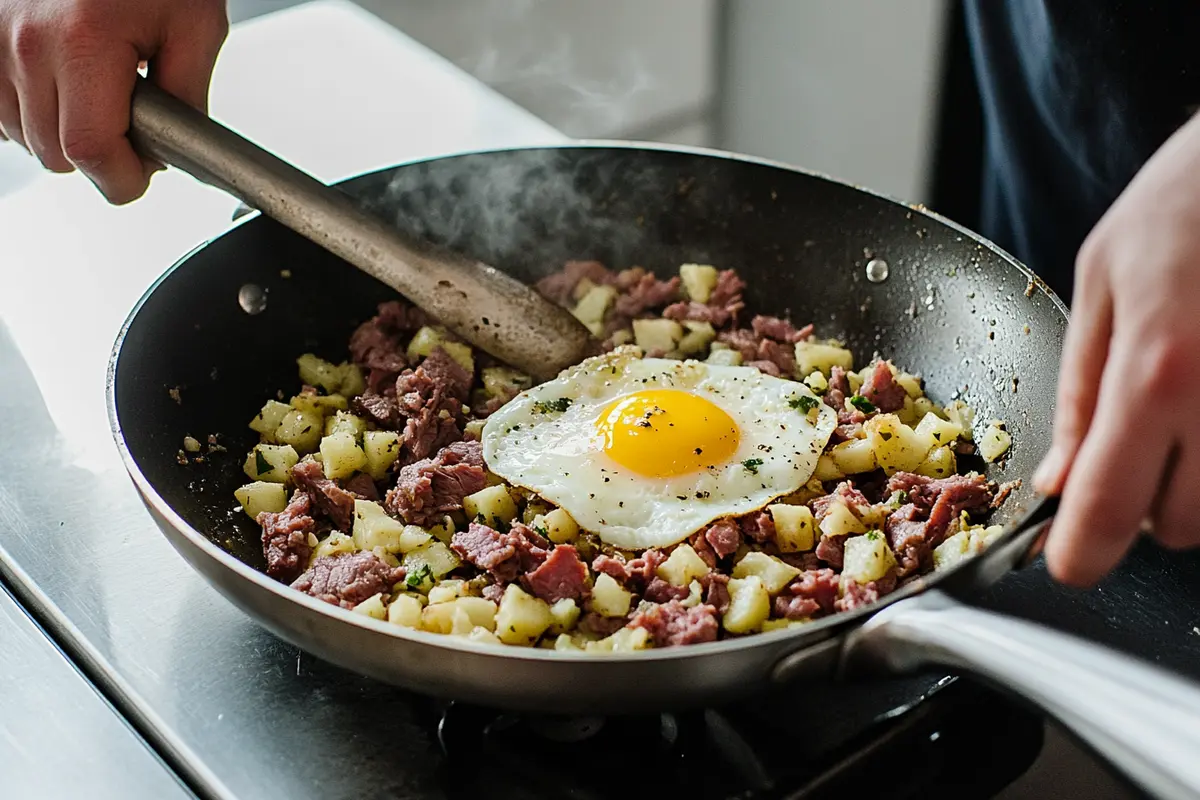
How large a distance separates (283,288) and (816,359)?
0.78m

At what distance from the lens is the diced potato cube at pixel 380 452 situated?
5.42 ft

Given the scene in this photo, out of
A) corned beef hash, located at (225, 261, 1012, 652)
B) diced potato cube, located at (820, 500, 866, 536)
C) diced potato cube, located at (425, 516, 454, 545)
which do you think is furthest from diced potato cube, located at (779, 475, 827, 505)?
diced potato cube, located at (425, 516, 454, 545)

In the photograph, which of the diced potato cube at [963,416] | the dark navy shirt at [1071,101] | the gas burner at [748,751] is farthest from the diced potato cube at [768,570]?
the dark navy shirt at [1071,101]

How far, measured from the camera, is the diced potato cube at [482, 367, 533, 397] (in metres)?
1.81

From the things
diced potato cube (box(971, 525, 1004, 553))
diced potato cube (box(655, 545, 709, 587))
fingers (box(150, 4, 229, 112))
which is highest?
fingers (box(150, 4, 229, 112))

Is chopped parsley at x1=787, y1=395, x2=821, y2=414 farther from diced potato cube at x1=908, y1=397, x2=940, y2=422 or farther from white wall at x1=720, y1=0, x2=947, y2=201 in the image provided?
white wall at x1=720, y1=0, x2=947, y2=201

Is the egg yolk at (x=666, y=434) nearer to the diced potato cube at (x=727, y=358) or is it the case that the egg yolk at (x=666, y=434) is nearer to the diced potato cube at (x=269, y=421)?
the diced potato cube at (x=727, y=358)

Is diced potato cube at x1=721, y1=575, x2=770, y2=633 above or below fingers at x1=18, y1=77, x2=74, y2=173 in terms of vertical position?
below

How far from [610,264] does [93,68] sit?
32.4 inches

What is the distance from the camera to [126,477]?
1.68 meters

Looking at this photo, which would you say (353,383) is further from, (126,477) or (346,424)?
(126,477)

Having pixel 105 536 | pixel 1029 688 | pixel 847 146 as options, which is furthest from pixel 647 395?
pixel 847 146

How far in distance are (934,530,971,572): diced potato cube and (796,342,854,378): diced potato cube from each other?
42 cm

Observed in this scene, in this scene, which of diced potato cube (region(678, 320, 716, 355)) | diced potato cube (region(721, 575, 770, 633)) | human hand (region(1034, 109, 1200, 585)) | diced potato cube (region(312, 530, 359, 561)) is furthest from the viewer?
diced potato cube (region(678, 320, 716, 355))
